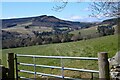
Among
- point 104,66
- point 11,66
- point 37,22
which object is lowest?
point 11,66

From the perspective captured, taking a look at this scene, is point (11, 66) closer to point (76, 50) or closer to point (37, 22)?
point (76, 50)

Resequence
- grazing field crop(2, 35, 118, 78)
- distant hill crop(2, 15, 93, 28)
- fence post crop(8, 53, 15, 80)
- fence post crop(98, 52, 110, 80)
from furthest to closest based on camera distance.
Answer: distant hill crop(2, 15, 93, 28) < grazing field crop(2, 35, 118, 78) < fence post crop(8, 53, 15, 80) < fence post crop(98, 52, 110, 80)

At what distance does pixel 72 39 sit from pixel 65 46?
300 centimetres

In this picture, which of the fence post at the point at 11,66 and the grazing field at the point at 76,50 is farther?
the grazing field at the point at 76,50

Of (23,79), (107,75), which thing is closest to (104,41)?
(23,79)

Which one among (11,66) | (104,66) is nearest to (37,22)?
(11,66)

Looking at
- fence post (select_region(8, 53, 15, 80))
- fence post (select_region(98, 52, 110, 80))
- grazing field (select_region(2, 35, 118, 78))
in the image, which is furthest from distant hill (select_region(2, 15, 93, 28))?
fence post (select_region(98, 52, 110, 80))

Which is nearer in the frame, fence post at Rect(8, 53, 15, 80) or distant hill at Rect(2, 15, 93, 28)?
fence post at Rect(8, 53, 15, 80)

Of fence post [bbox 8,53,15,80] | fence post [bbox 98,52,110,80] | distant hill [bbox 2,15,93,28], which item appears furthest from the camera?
distant hill [bbox 2,15,93,28]

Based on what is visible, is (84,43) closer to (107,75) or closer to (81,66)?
(81,66)

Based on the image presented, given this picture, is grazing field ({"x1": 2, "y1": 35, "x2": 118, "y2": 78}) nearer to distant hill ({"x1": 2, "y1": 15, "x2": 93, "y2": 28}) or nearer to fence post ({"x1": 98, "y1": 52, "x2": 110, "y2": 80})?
fence post ({"x1": 98, "y1": 52, "x2": 110, "y2": 80})

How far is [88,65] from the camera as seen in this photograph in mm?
15336

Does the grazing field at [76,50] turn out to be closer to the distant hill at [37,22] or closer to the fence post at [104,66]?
the fence post at [104,66]

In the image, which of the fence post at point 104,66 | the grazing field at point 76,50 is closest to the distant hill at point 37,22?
the grazing field at point 76,50
